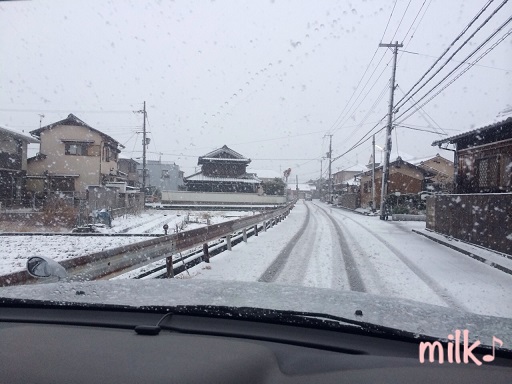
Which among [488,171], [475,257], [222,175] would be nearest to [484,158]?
[488,171]

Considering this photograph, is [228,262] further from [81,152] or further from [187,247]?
[81,152]

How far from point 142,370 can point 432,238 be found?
1591 centimetres

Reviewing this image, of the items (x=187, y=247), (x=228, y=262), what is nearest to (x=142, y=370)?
(x=187, y=247)

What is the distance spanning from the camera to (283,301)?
303 centimetres

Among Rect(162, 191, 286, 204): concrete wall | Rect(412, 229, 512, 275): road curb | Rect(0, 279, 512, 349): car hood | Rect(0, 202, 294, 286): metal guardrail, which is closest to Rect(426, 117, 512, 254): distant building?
Rect(412, 229, 512, 275): road curb

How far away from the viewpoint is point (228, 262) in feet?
31.4

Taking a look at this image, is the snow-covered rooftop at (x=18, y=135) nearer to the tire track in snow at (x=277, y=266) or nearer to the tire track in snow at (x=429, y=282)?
the tire track in snow at (x=277, y=266)

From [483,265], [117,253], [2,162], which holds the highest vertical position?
[2,162]

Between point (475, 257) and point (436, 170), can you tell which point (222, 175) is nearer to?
point (436, 170)

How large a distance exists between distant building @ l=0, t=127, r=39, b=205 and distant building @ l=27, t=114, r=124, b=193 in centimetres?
251

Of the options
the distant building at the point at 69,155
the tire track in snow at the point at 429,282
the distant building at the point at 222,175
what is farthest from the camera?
the distant building at the point at 222,175

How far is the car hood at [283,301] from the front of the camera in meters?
2.51

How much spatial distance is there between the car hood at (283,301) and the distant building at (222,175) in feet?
107

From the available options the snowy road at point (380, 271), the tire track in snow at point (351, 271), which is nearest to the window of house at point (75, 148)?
the snowy road at point (380, 271)
